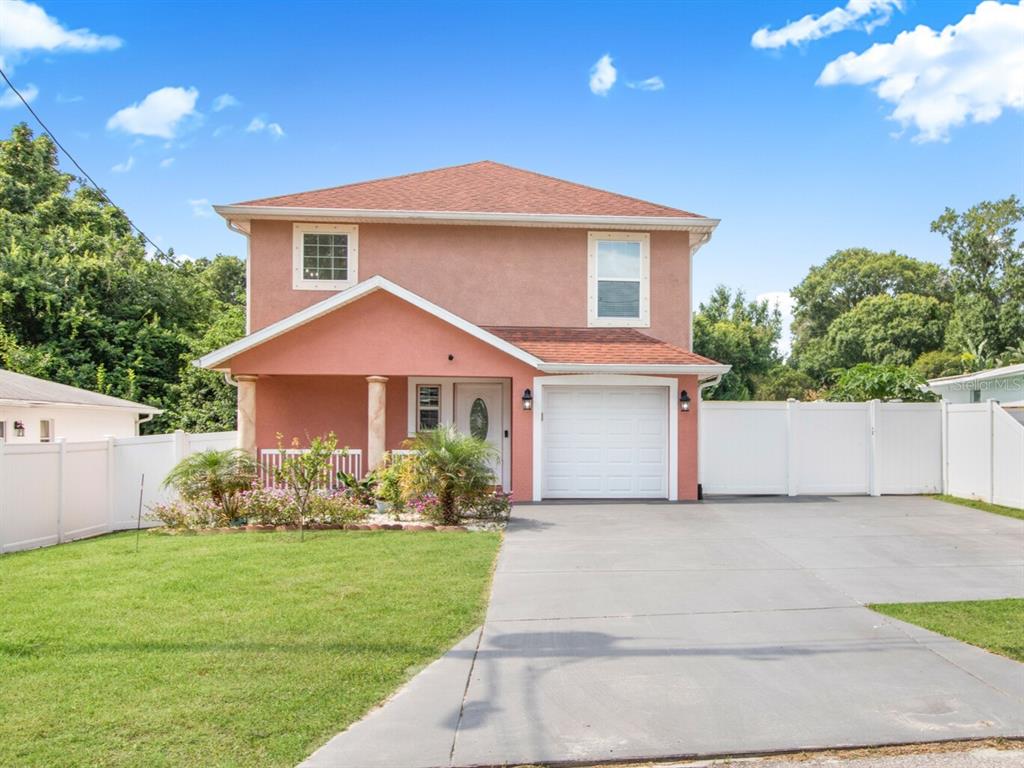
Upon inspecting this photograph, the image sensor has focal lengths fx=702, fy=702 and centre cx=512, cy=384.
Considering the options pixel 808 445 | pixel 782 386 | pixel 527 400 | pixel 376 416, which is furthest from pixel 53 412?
pixel 782 386

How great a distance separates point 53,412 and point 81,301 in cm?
820

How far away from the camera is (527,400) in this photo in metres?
13.7

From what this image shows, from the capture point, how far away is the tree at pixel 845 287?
53000 mm

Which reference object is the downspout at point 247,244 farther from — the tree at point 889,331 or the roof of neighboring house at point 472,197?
the tree at point 889,331

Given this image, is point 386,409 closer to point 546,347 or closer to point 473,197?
point 546,347

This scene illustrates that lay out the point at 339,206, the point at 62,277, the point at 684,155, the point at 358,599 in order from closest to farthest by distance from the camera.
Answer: the point at 358,599, the point at 339,206, the point at 684,155, the point at 62,277

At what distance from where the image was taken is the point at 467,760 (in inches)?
145

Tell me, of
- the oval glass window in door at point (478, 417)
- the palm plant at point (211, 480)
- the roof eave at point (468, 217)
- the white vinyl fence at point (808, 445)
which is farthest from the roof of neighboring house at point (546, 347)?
the palm plant at point (211, 480)

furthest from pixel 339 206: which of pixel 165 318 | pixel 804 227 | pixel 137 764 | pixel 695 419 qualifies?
→ pixel 804 227

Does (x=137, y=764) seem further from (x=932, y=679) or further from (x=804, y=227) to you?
(x=804, y=227)

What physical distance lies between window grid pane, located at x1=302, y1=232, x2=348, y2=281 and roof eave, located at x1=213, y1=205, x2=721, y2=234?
0.50 meters

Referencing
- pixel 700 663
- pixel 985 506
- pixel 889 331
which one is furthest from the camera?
pixel 889 331

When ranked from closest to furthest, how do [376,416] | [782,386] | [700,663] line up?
[700,663] → [376,416] → [782,386]

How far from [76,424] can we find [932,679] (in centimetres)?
2048
